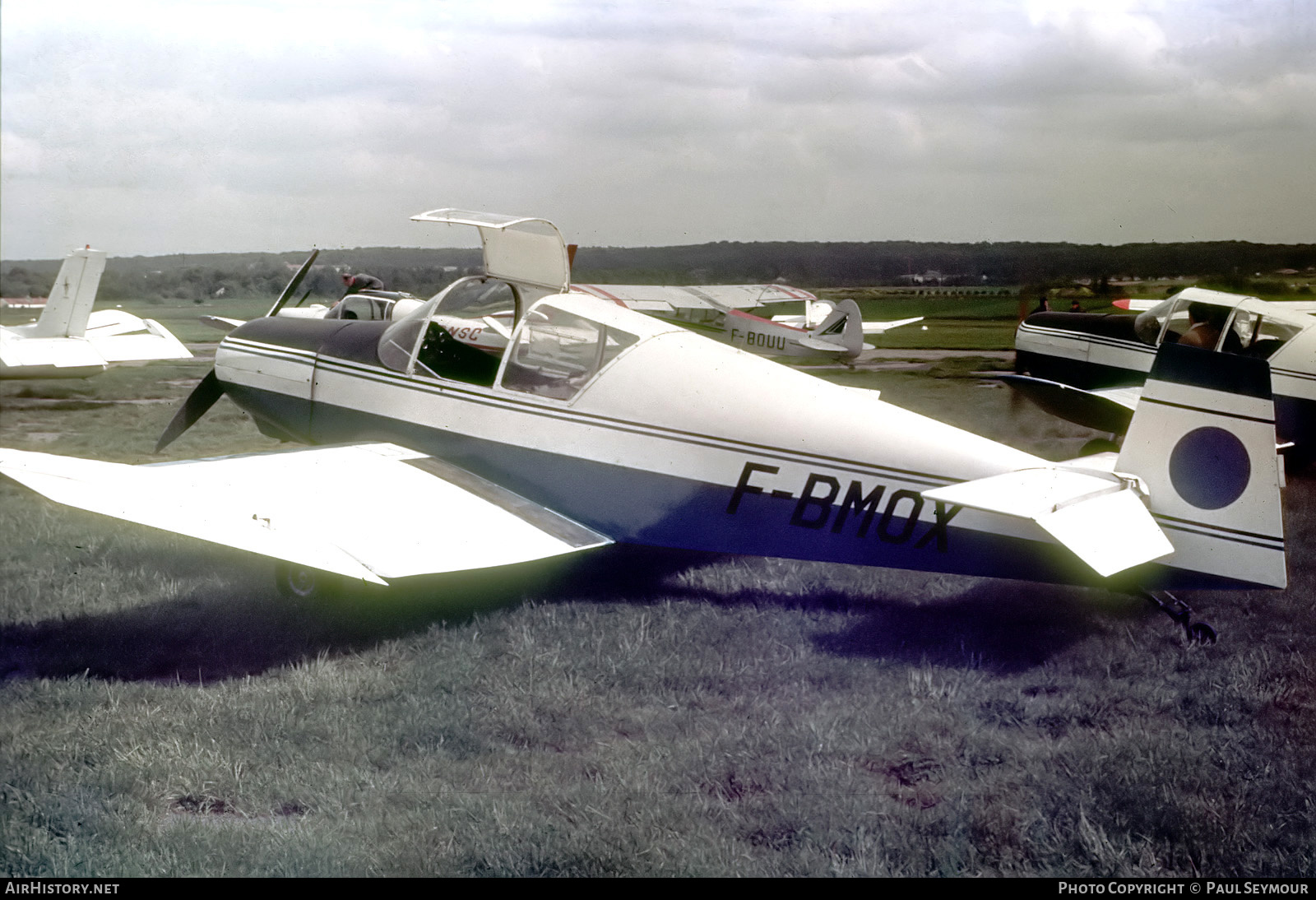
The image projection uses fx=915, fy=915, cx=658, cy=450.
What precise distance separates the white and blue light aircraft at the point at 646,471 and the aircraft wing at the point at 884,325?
2449 millimetres

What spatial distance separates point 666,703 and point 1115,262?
11.6 ft

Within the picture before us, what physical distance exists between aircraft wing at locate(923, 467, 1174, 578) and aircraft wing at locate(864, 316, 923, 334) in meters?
3.29

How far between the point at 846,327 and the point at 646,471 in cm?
353

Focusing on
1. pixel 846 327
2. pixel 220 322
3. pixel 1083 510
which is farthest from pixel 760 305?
pixel 1083 510

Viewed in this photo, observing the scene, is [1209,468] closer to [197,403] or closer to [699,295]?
[699,295]

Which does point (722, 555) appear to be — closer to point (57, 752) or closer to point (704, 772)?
point (704, 772)

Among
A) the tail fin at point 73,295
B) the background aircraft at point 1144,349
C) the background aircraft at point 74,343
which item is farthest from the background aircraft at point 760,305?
the background aircraft at point 74,343

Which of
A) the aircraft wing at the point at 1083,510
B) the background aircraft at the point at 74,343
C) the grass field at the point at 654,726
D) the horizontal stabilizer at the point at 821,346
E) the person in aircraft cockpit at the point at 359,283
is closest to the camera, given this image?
the grass field at the point at 654,726

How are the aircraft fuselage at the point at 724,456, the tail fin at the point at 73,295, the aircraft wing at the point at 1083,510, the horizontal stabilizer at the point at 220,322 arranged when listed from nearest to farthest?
the aircraft wing at the point at 1083,510, the aircraft fuselage at the point at 724,456, the horizontal stabilizer at the point at 220,322, the tail fin at the point at 73,295

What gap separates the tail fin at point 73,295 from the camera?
7606 millimetres

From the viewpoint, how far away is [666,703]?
350cm

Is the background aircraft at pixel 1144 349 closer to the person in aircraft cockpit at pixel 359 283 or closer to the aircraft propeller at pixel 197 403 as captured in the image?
the aircraft propeller at pixel 197 403

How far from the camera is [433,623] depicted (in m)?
4.30

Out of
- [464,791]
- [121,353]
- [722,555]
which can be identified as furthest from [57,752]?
[121,353]
